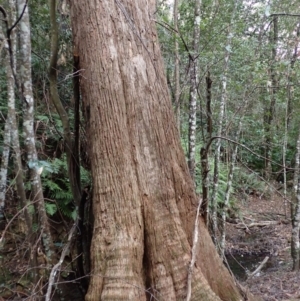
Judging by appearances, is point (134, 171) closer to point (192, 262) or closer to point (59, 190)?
point (192, 262)

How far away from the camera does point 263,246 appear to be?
10000 millimetres

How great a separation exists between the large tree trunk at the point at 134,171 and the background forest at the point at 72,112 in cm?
35

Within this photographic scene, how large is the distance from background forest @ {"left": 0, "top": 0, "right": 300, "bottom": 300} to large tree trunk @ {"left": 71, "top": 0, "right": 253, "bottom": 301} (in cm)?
35

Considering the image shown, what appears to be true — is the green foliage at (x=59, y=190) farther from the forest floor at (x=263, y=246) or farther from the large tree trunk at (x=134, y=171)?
the large tree trunk at (x=134, y=171)

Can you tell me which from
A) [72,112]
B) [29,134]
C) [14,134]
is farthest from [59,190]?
[29,134]

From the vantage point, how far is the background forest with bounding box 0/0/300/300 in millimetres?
3967

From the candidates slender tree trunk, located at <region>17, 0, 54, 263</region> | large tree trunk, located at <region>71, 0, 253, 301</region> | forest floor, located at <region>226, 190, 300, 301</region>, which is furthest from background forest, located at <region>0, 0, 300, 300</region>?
forest floor, located at <region>226, 190, 300, 301</region>

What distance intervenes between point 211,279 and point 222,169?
10.4 m

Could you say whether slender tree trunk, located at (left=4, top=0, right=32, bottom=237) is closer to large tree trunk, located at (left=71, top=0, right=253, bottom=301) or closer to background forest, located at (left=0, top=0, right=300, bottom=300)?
background forest, located at (left=0, top=0, right=300, bottom=300)

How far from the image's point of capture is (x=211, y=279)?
10.7ft

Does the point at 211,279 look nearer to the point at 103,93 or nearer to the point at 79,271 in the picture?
the point at 79,271

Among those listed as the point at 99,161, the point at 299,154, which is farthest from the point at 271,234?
the point at 99,161

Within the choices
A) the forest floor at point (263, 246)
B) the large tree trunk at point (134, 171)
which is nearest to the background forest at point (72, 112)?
the large tree trunk at point (134, 171)

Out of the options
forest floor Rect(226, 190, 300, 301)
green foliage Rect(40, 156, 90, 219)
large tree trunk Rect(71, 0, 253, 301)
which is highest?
large tree trunk Rect(71, 0, 253, 301)
